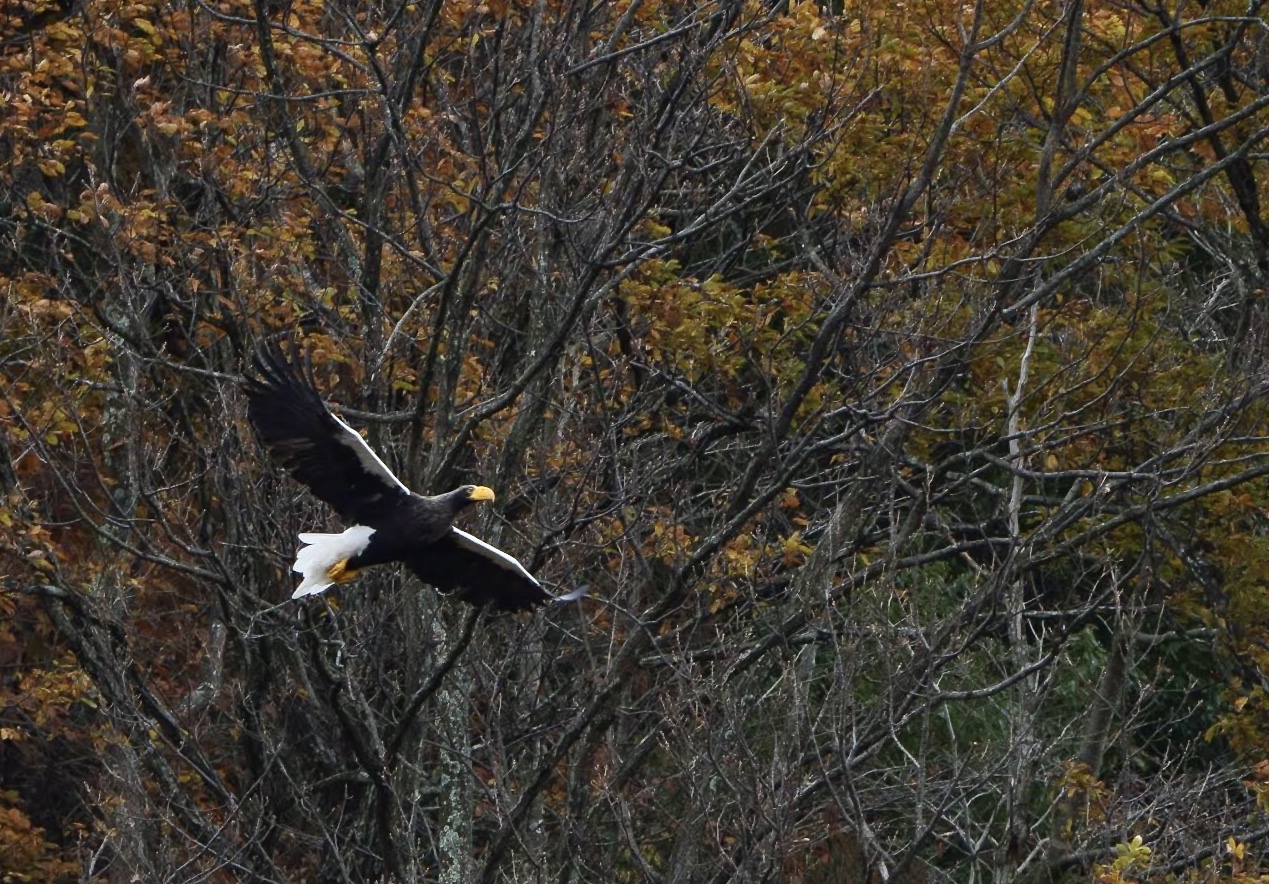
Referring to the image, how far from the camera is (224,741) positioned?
15.4 meters

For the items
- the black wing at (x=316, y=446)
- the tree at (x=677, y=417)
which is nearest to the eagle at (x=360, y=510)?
the black wing at (x=316, y=446)

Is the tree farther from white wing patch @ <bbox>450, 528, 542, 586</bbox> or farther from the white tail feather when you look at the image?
the white tail feather

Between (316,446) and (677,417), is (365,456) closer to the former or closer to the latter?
(316,446)

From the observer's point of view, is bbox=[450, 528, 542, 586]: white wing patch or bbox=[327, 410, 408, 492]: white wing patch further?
bbox=[450, 528, 542, 586]: white wing patch

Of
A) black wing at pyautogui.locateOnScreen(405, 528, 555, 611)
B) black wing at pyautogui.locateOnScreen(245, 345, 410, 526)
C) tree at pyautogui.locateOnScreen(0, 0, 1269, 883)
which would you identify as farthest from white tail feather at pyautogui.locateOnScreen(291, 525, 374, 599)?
tree at pyautogui.locateOnScreen(0, 0, 1269, 883)

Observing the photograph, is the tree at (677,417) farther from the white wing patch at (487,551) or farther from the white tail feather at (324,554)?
the white tail feather at (324,554)

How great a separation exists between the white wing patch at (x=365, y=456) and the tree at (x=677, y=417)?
1.71 ft

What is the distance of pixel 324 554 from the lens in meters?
9.90

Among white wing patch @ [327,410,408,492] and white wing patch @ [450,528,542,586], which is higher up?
white wing patch @ [327,410,408,492]

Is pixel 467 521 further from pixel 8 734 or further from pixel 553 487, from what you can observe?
pixel 8 734

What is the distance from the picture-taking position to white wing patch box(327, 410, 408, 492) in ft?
30.7

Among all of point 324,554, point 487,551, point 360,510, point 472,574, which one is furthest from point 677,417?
point 324,554

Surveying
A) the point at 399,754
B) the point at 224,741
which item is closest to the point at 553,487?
the point at 399,754

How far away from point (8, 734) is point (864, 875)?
25.9 ft
